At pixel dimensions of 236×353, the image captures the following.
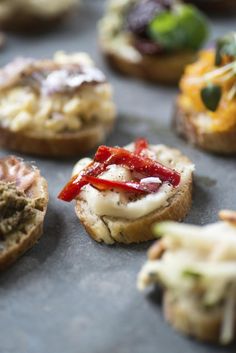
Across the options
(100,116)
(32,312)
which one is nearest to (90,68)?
(100,116)

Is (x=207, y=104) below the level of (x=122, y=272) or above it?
above

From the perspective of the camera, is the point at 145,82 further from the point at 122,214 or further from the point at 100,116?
the point at 122,214

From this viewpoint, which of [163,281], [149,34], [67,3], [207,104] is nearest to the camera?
[163,281]

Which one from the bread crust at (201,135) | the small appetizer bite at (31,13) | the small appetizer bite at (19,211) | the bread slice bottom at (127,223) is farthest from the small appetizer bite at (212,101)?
the small appetizer bite at (31,13)

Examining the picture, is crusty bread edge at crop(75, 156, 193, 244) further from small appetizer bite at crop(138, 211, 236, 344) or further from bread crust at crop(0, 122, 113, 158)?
bread crust at crop(0, 122, 113, 158)

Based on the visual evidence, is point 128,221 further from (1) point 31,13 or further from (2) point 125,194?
(1) point 31,13

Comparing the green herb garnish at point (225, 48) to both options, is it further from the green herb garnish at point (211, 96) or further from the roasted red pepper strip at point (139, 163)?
the roasted red pepper strip at point (139, 163)
